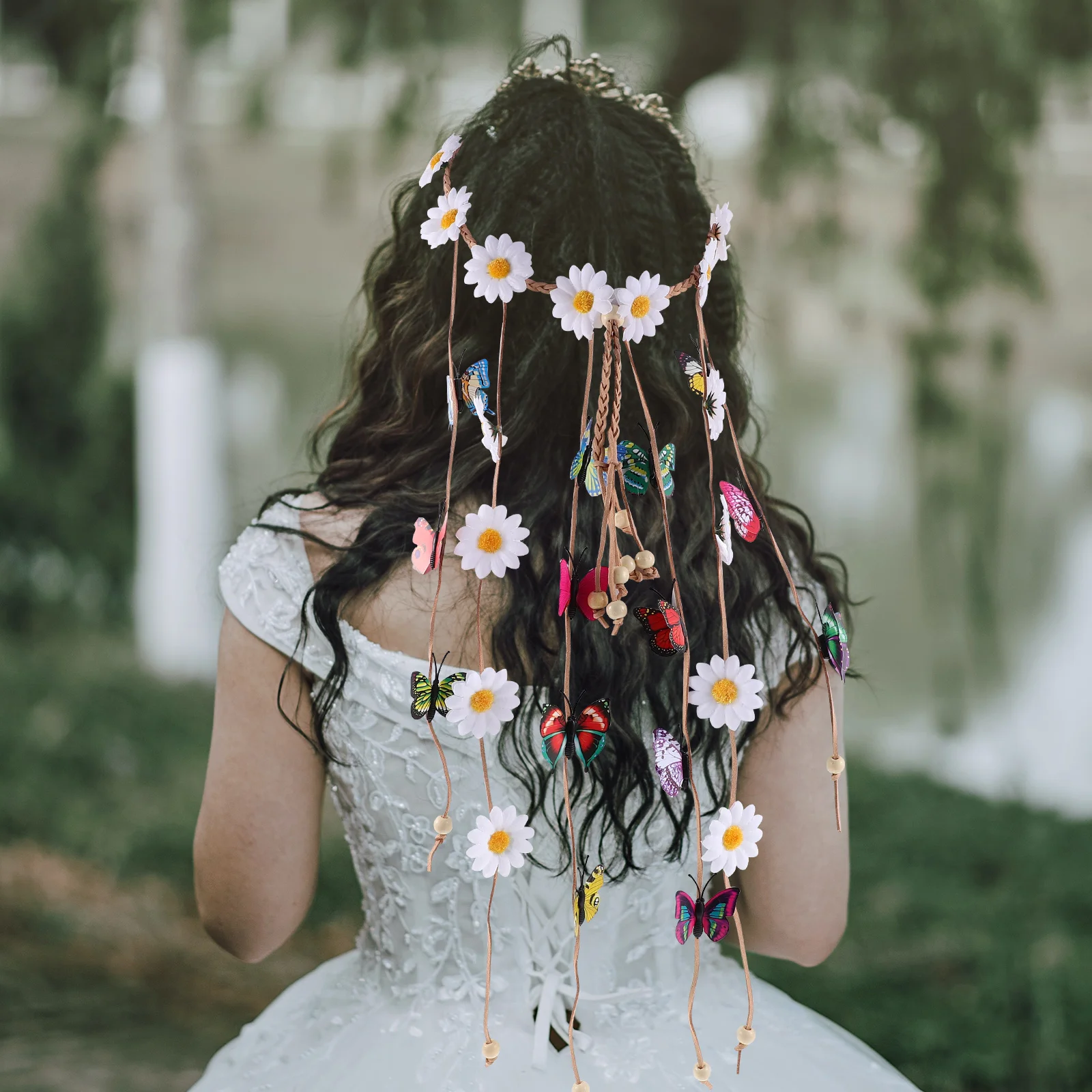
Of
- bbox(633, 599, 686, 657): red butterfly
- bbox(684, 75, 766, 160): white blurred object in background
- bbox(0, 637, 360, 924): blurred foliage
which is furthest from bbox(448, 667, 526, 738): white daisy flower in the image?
bbox(684, 75, 766, 160): white blurred object in background

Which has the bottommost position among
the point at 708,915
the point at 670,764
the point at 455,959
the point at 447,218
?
the point at 455,959

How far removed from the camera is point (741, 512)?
796 millimetres

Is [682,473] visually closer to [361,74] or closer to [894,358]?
[894,358]

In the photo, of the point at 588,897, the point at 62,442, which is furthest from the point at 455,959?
the point at 62,442

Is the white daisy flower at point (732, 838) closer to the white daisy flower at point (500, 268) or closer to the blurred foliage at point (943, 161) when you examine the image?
the white daisy flower at point (500, 268)

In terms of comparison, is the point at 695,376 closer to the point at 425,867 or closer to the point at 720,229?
the point at 720,229

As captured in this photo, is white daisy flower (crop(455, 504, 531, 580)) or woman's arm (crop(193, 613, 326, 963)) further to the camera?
woman's arm (crop(193, 613, 326, 963))

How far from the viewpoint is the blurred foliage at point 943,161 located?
138 inches

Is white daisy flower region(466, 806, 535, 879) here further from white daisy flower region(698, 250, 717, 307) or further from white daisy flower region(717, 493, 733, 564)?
white daisy flower region(698, 250, 717, 307)

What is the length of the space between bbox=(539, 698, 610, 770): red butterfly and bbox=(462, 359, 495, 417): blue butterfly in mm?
219

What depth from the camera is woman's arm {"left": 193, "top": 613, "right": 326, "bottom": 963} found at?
0.92 meters

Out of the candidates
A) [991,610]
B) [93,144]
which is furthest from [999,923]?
[93,144]

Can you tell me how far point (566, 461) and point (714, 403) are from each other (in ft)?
0.40

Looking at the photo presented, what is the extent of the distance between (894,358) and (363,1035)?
140 inches
